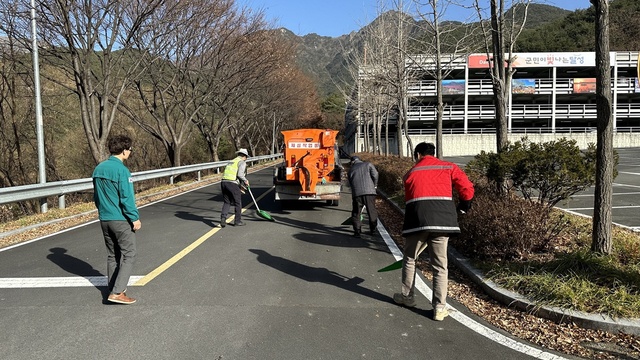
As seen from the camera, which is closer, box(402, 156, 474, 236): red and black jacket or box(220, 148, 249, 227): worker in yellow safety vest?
box(402, 156, 474, 236): red and black jacket

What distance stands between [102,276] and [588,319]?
564cm

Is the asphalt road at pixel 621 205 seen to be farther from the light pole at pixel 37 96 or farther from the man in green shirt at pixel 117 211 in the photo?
the light pole at pixel 37 96

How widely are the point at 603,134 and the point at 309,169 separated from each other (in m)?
7.46

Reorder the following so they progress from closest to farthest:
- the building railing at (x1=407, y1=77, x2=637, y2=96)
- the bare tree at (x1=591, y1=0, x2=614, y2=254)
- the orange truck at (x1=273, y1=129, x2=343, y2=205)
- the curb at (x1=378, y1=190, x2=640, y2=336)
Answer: the curb at (x1=378, y1=190, x2=640, y2=336)
the bare tree at (x1=591, y1=0, x2=614, y2=254)
the orange truck at (x1=273, y1=129, x2=343, y2=205)
the building railing at (x1=407, y1=77, x2=637, y2=96)

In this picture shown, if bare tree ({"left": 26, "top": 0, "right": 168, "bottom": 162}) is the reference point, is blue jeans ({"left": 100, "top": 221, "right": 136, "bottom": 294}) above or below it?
below

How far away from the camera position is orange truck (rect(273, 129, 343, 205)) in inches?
457

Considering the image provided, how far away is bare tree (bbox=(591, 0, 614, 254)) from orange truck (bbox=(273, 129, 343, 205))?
7.27 meters

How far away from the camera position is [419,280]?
571 centimetres

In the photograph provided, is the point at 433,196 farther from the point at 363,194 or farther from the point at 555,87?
the point at 555,87

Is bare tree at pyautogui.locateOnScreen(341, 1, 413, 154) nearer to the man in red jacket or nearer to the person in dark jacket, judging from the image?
the person in dark jacket

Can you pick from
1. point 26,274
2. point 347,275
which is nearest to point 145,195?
point 26,274

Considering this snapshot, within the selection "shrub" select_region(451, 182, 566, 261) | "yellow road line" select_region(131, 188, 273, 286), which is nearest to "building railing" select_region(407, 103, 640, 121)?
"yellow road line" select_region(131, 188, 273, 286)

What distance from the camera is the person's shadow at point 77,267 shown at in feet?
18.1

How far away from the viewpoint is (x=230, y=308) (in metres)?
4.61
